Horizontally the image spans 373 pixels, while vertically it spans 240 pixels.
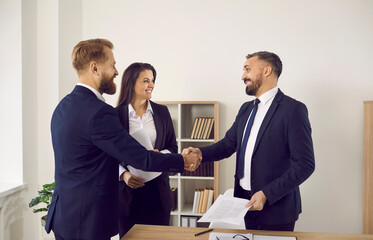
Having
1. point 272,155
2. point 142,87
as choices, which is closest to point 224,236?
point 272,155

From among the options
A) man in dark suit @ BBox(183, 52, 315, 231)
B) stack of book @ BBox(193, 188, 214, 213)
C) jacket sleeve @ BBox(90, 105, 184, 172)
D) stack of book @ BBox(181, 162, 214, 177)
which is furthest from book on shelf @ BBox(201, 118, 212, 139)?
jacket sleeve @ BBox(90, 105, 184, 172)

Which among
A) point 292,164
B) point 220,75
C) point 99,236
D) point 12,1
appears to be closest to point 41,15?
point 12,1

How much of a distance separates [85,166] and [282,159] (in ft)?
3.87

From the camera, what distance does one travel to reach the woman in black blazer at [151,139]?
233 centimetres

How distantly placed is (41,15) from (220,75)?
7.05ft

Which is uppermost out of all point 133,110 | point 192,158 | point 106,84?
point 106,84

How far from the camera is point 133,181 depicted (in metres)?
2.25

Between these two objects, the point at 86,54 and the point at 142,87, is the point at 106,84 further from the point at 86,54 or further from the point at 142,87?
the point at 142,87

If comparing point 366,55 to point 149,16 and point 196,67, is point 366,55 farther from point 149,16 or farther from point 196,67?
point 149,16

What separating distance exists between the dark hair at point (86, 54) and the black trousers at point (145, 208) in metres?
0.95

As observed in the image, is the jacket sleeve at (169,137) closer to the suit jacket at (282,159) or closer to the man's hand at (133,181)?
the man's hand at (133,181)

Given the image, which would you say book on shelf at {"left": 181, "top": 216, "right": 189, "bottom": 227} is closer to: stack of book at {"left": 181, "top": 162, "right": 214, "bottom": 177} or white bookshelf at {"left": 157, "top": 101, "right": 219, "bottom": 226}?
white bookshelf at {"left": 157, "top": 101, "right": 219, "bottom": 226}

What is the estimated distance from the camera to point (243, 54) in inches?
156

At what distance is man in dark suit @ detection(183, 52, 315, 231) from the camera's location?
199 centimetres
